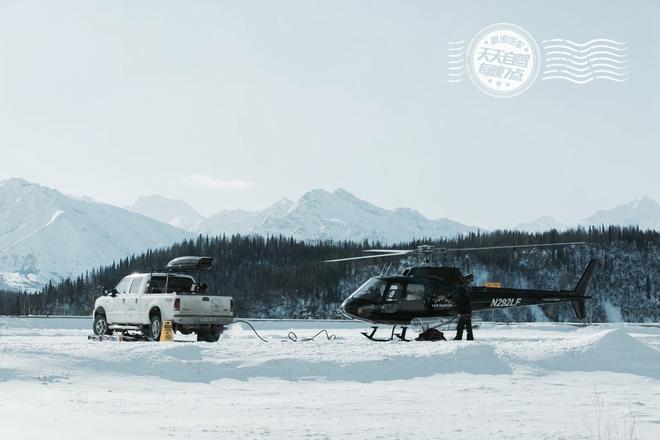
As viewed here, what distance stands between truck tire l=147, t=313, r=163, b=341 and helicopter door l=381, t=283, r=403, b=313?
22.4ft

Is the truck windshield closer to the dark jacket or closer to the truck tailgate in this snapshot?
the truck tailgate

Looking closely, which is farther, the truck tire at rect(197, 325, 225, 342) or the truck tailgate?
the truck tire at rect(197, 325, 225, 342)

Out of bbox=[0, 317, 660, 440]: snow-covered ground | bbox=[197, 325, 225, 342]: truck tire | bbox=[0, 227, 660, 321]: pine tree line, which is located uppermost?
bbox=[0, 227, 660, 321]: pine tree line

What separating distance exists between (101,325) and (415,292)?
10.4 metres

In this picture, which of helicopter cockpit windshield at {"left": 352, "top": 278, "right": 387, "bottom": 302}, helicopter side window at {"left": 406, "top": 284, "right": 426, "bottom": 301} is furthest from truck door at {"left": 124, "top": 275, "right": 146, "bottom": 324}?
helicopter side window at {"left": 406, "top": 284, "right": 426, "bottom": 301}

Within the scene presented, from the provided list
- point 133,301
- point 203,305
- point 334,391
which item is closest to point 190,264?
point 203,305

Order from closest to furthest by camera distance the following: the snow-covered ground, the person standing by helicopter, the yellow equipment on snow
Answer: the snow-covered ground, the yellow equipment on snow, the person standing by helicopter

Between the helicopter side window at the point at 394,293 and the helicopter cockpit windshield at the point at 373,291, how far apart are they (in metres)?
0.19

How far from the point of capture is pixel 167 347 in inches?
701

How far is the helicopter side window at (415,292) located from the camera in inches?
989

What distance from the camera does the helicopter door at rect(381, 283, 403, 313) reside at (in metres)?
24.8

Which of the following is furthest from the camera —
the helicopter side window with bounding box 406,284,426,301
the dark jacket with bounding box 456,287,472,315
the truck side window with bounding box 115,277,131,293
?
the truck side window with bounding box 115,277,131,293

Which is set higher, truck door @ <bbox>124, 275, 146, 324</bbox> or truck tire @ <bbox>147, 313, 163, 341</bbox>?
truck door @ <bbox>124, 275, 146, 324</bbox>

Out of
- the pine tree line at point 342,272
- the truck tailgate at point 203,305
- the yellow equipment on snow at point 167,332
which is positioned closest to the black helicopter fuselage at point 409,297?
the truck tailgate at point 203,305
